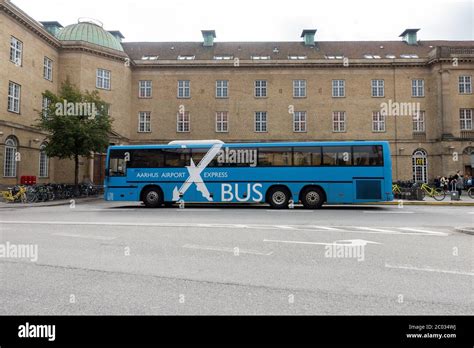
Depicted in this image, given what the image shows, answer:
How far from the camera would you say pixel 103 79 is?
3519 cm

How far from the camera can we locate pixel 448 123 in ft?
118

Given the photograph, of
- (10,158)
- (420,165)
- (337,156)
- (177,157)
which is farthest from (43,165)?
(420,165)

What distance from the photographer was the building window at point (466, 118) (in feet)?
120

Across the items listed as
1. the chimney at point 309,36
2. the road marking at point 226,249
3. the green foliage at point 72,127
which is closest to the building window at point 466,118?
the chimney at point 309,36

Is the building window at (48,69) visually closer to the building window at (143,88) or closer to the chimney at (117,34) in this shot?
the building window at (143,88)

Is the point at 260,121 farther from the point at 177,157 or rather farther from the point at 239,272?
the point at 239,272

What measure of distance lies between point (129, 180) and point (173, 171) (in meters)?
2.59

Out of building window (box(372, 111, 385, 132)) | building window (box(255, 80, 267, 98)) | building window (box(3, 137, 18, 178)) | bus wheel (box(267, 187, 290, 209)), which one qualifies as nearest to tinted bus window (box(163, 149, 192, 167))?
bus wheel (box(267, 187, 290, 209))

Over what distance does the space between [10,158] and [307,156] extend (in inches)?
847

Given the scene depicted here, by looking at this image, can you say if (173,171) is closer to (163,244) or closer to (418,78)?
(163,244)

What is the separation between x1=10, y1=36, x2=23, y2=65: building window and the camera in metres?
26.3

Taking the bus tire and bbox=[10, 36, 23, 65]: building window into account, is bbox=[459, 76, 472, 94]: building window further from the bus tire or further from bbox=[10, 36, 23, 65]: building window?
bbox=[10, 36, 23, 65]: building window

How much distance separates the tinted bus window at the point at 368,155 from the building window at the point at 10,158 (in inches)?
922
